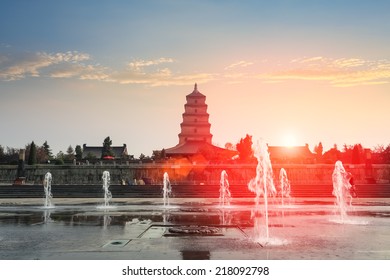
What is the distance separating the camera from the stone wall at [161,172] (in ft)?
134

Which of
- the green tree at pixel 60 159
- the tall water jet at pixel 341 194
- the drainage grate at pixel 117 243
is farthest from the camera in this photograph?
the green tree at pixel 60 159

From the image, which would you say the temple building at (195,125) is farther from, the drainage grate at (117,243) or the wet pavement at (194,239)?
the drainage grate at (117,243)

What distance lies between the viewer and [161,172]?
136 ft

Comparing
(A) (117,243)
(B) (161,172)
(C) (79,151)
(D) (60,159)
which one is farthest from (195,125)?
(A) (117,243)

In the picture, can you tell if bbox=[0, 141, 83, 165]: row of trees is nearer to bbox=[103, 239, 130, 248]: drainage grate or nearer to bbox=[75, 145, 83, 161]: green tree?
bbox=[75, 145, 83, 161]: green tree

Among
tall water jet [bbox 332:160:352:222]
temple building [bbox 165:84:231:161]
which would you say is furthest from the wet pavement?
temple building [bbox 165:84:231:161]

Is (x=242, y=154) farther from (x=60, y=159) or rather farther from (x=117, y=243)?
(x=117, y=243)

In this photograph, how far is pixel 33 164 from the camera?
42.3 m

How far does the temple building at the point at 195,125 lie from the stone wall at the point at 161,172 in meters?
12.1

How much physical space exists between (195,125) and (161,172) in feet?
60.0

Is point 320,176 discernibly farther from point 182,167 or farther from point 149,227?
point 149,227

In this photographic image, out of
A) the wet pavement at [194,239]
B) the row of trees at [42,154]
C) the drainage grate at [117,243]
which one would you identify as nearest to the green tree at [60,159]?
the row of trees at [42,154]
